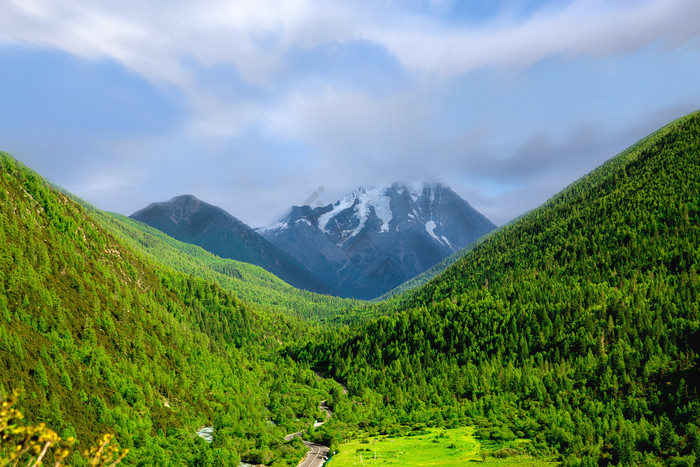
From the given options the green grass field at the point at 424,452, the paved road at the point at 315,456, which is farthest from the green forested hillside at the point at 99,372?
the green grass field at the point at 424,452

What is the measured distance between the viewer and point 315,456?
5709 inches

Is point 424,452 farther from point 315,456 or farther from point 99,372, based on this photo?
point 99,372

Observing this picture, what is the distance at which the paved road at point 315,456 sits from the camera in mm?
137250

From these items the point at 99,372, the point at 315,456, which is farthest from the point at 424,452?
the point at 99,372

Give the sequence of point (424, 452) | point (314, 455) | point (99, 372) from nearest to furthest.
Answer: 1. point (424, 452)
2. point (99, 372)
3. point (314, 455)

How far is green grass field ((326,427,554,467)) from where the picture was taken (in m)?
121

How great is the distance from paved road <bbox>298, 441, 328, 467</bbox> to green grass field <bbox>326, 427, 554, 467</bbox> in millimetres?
6109

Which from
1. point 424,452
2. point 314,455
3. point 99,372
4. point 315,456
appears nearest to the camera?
point 424,452

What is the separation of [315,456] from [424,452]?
39823 millimetres

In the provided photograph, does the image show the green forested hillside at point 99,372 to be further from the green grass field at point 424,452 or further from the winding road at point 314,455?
the green grass field at point 424,452

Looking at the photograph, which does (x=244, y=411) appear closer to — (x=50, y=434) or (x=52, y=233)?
(x=52, y=233)

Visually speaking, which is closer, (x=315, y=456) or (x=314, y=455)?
(x=315, y=456)

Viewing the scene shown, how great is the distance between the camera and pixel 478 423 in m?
166

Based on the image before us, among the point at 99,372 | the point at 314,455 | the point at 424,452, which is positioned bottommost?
the point at 314,455
